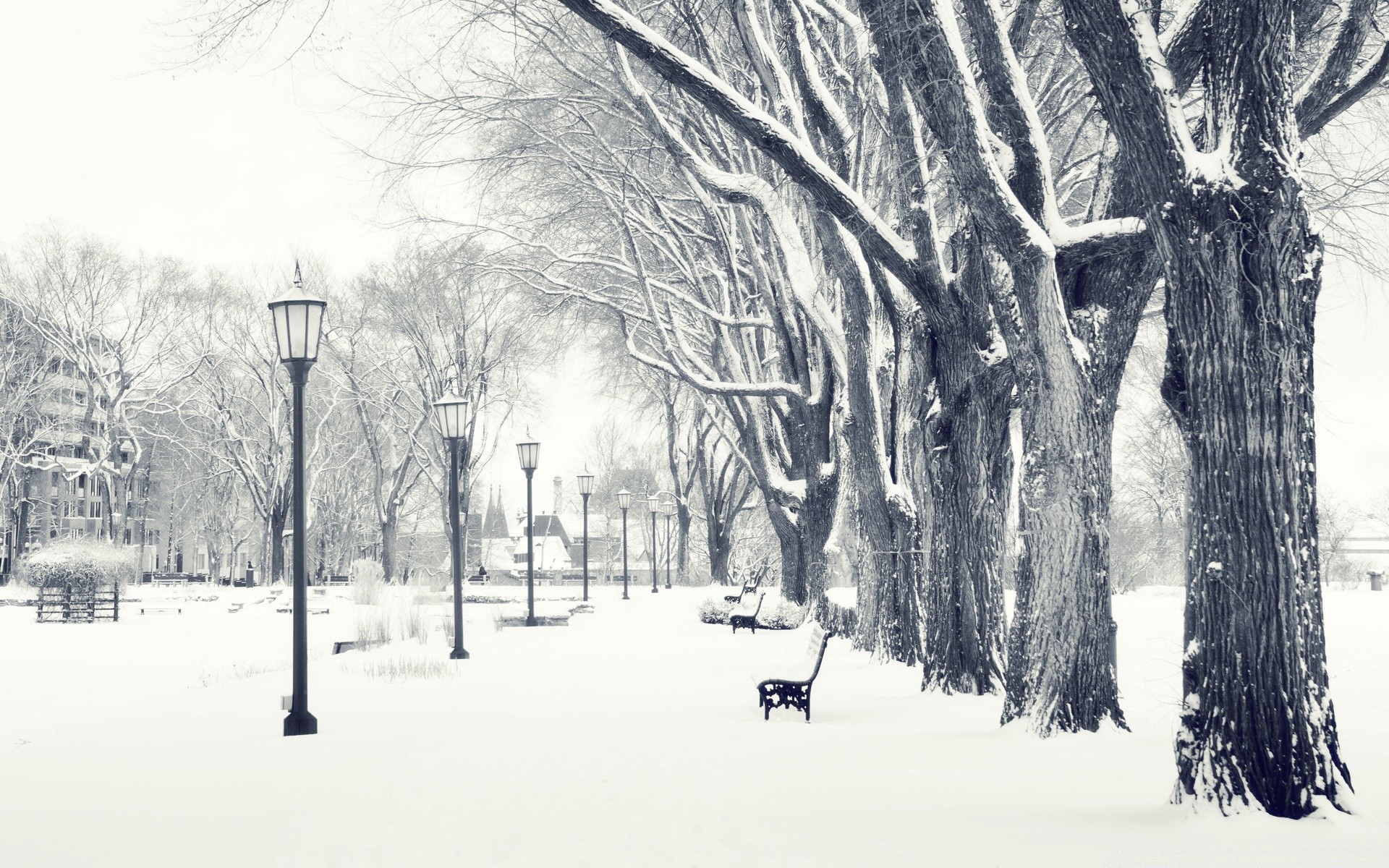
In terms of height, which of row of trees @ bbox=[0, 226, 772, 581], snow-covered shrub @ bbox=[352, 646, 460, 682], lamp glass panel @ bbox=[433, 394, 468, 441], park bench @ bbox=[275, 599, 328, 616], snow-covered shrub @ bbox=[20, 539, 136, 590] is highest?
row of trees @ bbox=[0, 226, 772, 581]

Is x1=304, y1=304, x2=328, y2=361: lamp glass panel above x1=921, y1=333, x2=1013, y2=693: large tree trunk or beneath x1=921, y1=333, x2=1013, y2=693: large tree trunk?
above

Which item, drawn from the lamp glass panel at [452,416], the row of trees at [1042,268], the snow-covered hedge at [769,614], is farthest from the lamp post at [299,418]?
the snow-covered hedge at [769,614]

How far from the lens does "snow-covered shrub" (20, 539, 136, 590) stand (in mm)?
25281

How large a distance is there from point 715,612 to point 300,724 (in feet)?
47.7

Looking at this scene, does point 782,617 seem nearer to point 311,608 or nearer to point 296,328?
point 296,328

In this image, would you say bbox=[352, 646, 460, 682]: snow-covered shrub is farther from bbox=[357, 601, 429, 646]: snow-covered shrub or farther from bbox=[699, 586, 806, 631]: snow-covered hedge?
bbox=[699, 586, 806, 631]: snow-covered hedge

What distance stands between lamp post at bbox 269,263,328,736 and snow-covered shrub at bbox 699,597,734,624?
13922 mm

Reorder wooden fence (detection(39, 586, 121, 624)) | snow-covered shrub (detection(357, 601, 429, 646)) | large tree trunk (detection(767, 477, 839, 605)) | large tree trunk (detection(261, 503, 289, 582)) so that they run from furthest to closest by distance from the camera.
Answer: large tree trunk (detection(261, 503, 289, 582)), wooden fence (detection(39, 586, 121, 624)), large tree trunk (detection(767, 477, 839, 605)), snow-covered shrub (detection(357, 601, 429, 646))

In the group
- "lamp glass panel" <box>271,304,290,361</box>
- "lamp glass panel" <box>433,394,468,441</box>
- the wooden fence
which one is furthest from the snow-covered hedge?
the wooden fence

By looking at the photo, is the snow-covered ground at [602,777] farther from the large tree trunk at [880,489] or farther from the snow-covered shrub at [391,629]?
the snow-covered shrub at [391,629]

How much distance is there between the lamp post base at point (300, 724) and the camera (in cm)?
902

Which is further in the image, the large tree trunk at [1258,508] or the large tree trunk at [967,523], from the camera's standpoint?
the large tree trunk at [967,523]

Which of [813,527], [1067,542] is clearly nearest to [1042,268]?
[1067,542]

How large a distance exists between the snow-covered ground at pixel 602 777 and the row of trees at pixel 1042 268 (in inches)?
22.0
